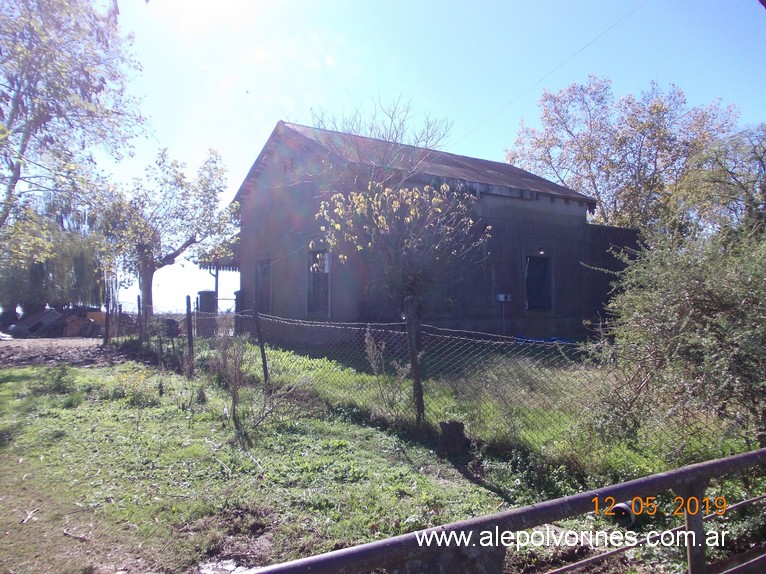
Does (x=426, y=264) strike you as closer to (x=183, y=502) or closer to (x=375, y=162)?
(x=375, y=162)

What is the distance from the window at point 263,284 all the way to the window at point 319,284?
2934 millimetres

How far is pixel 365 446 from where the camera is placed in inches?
216

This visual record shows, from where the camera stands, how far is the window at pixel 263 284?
17750mm

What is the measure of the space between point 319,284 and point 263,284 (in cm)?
388

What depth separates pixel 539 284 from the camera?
16062 mm

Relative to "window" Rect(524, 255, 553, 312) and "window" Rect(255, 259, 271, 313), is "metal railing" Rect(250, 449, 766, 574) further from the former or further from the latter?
"window" Rect(255, 259, 271, 313)

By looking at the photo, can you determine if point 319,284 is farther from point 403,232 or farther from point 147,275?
point 147,275

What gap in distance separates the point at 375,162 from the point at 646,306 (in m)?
9.44

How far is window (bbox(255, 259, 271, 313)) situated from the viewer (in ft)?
58.2

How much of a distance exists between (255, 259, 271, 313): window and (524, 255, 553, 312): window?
8.14 meters

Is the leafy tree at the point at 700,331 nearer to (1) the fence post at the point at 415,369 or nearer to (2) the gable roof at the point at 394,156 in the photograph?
(1) the fence post at the point at 415,369

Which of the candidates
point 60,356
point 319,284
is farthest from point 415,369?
point 60,356

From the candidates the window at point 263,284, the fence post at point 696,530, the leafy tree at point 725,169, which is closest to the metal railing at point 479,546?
the fence post at point 696,530

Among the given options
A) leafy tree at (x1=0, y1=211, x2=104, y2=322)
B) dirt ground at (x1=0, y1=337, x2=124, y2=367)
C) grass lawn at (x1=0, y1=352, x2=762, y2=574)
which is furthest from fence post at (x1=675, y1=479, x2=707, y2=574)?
leafy tree at (x1=0, y1=211, x2=104, y2=322)
